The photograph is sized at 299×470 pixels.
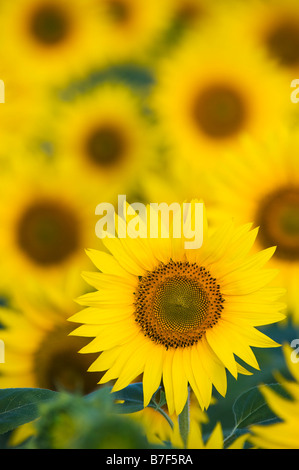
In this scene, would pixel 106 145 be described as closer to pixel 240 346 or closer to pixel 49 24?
pixel 49 24

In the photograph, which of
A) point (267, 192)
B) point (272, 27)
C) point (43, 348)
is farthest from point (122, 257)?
point (272, 27)

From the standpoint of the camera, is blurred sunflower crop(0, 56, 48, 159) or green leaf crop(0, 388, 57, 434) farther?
blurred sunflower crop(0, 56, 48, 159)

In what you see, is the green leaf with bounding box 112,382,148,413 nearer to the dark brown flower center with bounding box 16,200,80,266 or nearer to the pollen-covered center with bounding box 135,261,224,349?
the pollen-covered center with bounding box 135,261,224,349

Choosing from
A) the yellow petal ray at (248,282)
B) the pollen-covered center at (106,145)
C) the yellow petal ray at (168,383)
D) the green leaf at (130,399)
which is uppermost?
the pollen-covered center at (106,145)

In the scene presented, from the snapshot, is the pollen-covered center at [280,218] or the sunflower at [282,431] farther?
the pollen-covered center at [280,218]

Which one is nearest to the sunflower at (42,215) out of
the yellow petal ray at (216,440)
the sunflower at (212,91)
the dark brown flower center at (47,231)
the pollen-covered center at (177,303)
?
the dark brown flower center at (47,231)

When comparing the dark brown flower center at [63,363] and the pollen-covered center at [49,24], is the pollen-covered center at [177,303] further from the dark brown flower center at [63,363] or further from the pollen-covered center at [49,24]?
the pollen-covered center at [49,24]

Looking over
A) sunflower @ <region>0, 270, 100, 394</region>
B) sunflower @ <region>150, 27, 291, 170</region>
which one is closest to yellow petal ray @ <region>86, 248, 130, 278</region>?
sunflower @ <region>0, 270, 100, 394</region>
